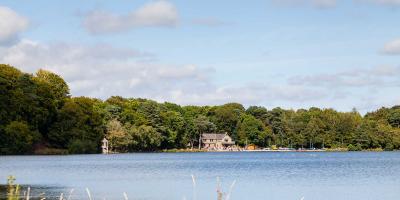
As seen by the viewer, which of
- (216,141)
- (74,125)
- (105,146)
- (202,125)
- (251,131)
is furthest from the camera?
(216,141)

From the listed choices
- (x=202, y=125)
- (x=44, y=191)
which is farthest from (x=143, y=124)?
(x=44, y=191)

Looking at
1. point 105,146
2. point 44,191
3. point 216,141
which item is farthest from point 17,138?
point 216,141

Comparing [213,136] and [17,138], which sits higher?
[213,136]

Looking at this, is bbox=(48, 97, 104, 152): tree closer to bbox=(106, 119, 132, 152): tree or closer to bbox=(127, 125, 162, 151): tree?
bbox=(106, 119, 132, 152): tree

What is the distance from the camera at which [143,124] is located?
11900 cm

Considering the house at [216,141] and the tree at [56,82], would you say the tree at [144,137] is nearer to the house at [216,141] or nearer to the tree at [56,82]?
the tree at [56,82]

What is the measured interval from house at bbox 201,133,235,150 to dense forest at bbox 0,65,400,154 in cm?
157

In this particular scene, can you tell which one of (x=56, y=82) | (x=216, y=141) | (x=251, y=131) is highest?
(x=56, y=82)

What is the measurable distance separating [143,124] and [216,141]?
45005 mm

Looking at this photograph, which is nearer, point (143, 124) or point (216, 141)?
point (143, 124)

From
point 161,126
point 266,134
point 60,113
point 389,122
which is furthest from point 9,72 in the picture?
point 389,122

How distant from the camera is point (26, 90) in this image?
300 ft

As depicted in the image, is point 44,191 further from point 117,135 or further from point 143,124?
point 143,124

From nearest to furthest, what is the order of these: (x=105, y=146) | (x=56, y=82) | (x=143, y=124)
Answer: (x=56, y=82) < (x=105, y=146) < (x=143, y=124)
